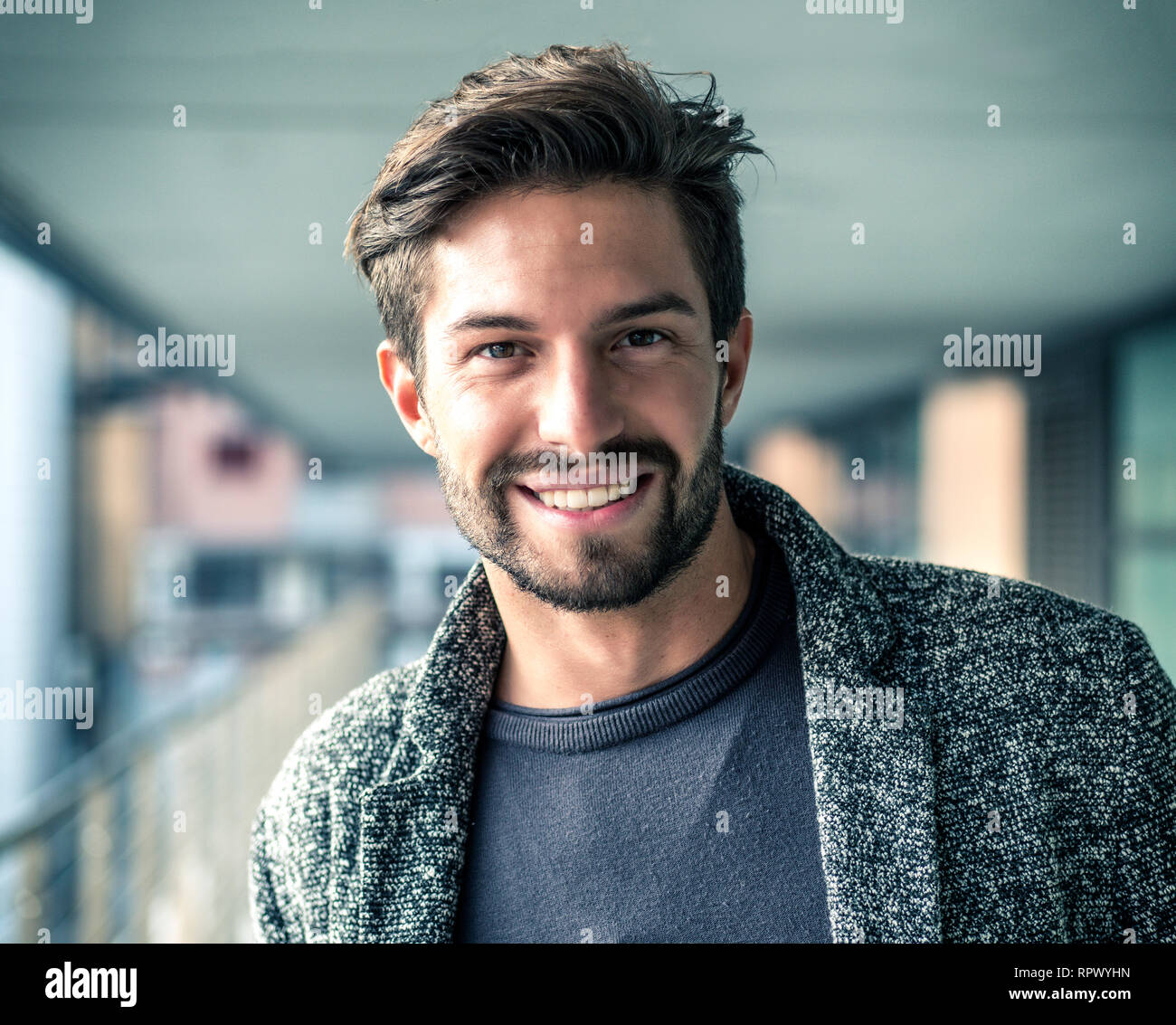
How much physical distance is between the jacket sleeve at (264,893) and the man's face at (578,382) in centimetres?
41

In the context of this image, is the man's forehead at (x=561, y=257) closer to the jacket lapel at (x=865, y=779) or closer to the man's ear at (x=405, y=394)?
the man's ear at (x=405, y=394)

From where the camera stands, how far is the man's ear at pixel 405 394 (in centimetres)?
95

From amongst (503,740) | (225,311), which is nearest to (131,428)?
(225,311)

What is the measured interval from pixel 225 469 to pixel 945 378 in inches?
A: 168

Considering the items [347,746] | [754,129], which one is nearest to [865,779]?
[347,746]

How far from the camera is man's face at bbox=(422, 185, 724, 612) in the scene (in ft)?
2.56

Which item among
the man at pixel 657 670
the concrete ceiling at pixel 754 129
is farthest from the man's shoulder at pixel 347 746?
the concrete ceiling at pixel 754 129

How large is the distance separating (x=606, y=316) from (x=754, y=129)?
0.72 meters

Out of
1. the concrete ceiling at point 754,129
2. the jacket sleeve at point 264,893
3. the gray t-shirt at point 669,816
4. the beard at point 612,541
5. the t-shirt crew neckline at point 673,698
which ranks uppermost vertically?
the concrete ceiling at point 754,129

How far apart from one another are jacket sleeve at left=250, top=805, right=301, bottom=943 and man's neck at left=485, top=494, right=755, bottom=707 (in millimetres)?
340

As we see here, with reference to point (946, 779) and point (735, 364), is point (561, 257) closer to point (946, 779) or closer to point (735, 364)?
point (735, 364)

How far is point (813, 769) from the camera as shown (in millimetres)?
763
